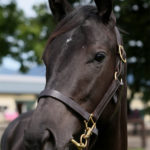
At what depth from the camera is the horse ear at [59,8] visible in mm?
2999

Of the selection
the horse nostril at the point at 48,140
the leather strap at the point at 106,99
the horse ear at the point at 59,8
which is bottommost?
the leather strap at the point at 106,99

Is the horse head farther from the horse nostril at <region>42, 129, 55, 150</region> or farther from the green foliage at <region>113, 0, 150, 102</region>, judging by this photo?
the green foliage at <region>113, 0, 150, 102</region>

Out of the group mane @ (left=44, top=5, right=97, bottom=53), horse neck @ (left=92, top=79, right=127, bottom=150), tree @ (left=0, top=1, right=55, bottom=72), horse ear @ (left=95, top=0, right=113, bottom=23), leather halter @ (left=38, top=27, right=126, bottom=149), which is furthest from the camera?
tree @ (left=0, top=1, right=55, bottom=72)

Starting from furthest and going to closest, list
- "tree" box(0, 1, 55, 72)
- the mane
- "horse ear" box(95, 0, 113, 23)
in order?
"tree" box(0, 1, 55, 72) → "horse ear" box(95, 0, 113, 23) → the mane

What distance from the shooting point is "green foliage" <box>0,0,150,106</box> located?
7.02 m

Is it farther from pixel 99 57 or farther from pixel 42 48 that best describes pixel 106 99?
pixel 42 48

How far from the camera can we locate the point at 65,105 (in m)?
2.32

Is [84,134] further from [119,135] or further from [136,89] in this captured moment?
[136,89]

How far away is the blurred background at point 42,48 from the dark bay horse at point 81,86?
0.70 meters

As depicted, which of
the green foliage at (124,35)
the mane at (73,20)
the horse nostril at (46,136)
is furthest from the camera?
the green foliage at (124,35)

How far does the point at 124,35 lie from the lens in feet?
16.1

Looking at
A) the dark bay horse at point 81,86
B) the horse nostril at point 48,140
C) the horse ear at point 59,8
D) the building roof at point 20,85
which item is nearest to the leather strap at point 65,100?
the dark bay horse at point 81,86

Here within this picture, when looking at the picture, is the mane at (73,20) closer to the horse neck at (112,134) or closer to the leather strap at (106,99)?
the leather strap at (106,99)

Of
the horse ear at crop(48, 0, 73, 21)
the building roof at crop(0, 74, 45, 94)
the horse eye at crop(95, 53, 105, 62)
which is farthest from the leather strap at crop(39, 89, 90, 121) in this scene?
the building roof at crop(0, 74, 45, 94)
